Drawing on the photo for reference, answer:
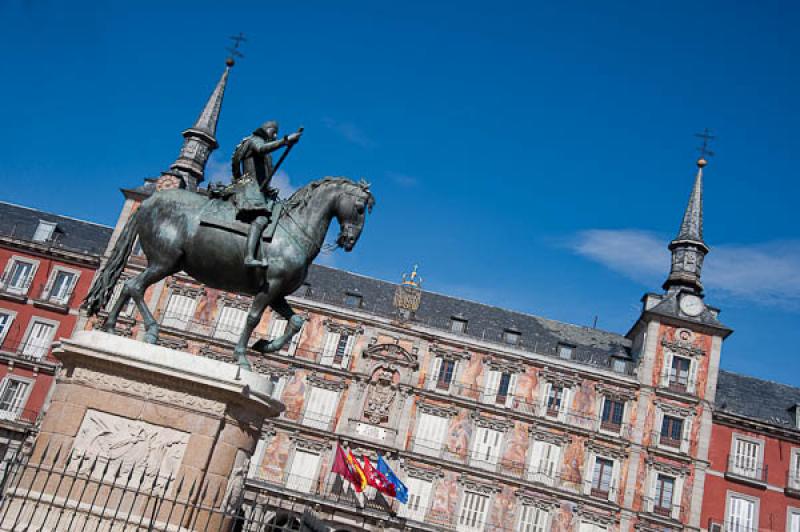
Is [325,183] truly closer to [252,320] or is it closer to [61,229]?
[252,320]

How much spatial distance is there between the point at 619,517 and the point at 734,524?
567 cm

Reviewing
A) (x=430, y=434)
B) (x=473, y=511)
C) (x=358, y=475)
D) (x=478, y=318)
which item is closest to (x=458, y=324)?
(x=478, y=318)

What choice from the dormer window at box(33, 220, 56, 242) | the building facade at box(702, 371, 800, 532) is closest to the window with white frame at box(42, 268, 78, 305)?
the dormer window at box(33, 220, 56, 242)

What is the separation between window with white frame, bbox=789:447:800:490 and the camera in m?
35.7

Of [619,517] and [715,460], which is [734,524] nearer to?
[715,460]

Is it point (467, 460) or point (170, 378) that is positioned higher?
point (467, 460)

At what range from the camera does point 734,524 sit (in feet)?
116

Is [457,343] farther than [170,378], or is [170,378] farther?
[457,343]

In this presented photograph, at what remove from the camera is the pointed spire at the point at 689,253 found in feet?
134

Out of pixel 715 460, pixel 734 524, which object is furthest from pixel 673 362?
pixel 734 524

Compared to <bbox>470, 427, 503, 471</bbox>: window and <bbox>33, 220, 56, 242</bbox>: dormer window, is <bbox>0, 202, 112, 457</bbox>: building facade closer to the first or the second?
<bbox>33, 220, 56, 242</bbox>: dormer window

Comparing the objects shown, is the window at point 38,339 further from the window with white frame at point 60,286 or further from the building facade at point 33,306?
the window with white frame at point 60,286

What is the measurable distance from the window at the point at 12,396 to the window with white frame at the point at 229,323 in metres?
9.97

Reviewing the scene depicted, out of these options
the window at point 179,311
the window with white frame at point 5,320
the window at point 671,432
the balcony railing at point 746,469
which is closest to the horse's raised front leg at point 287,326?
the window at point 179,311
